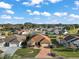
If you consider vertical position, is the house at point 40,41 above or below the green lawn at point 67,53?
above

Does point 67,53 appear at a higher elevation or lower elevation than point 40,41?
lower

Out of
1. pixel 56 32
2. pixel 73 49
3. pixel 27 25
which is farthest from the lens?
pixel 27 25

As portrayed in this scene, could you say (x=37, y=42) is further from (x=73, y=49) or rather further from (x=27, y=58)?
(x=27, y=58)

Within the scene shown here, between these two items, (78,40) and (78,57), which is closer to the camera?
(78,57)

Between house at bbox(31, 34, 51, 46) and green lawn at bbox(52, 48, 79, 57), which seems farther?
house at bbox(31, 34, 51, 46)

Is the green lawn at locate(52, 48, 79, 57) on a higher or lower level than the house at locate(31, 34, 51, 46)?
lower

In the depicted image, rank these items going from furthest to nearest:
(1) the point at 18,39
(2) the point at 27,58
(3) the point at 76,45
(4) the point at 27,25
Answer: (4) the point at 27,25
(1) the point at 18,39
(3) the point at 76,45
(2) the point at 27,58

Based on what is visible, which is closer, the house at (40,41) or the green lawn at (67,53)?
the green lawn at (67,53)

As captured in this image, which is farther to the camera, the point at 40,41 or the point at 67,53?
the point at 40,41

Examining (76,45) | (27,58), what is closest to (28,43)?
(76,45)
